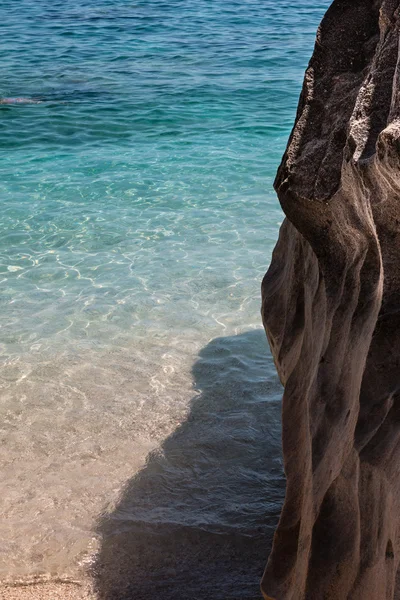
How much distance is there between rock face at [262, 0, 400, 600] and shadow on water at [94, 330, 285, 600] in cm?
62

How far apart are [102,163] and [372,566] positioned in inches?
276

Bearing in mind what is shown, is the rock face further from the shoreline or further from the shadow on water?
the shoreline

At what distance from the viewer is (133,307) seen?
205 inches

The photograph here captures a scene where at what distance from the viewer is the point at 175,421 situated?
3.92m

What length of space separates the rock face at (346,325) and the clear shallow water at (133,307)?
792 mm

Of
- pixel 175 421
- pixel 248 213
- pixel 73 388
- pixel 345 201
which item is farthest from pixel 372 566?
pixel 248 213

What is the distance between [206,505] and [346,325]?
147 cm

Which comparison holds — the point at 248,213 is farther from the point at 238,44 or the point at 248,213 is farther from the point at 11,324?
the point at 238,44

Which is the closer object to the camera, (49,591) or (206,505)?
(49,591)

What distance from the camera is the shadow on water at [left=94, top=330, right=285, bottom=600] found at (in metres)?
2.79

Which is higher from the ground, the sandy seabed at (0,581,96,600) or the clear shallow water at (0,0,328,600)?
the sandy seabed at (0,581,96,600)

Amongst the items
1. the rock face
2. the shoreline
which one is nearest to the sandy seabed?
the shoreline

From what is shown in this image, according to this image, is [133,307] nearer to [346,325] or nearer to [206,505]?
[206,505]

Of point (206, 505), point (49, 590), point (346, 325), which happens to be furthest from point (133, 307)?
point (346, 325)
